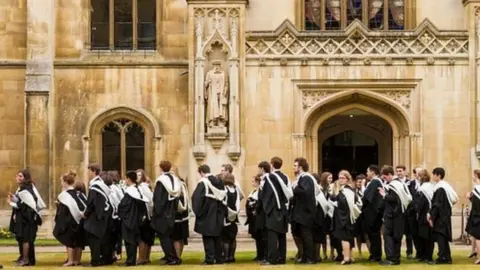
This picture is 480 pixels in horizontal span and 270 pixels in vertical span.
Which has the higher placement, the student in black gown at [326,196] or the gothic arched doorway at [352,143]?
the gothic arched doorway at [352,143]

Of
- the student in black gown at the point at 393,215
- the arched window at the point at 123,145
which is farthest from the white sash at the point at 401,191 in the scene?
the arched window at the point at 123,145

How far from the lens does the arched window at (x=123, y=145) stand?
98.3ft

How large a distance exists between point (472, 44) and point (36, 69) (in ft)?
37.0

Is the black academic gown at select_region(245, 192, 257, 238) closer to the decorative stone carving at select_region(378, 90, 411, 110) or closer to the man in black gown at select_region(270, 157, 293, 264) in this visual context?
the man in black gown at select_region(270, 157, 293, 264)

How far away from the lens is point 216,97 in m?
28.0

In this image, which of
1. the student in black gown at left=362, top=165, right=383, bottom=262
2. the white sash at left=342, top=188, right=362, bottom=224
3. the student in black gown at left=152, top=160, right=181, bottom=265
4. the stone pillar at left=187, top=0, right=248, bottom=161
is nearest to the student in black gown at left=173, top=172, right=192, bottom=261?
the student in black gown at left=152, top=160, right=181, bottom=265

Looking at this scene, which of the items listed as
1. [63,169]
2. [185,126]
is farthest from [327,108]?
[63,169]

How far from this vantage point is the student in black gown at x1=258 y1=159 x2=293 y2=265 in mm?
20703

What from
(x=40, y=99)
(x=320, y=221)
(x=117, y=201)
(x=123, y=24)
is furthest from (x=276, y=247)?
(x=123, y=24)

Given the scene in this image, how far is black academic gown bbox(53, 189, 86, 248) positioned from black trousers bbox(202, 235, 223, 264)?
2.30 m

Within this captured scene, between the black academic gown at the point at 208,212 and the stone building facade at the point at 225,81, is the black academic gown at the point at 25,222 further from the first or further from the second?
the stone building facade at the point at 225,81

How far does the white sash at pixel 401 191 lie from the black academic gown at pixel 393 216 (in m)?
0.08

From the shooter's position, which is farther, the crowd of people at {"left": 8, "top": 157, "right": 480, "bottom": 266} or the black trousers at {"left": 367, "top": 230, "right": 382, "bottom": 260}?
the black trousers at {"left": 367, "top": 230, "right": 382, "bottom": 260}

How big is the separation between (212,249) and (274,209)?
140 centimetres
